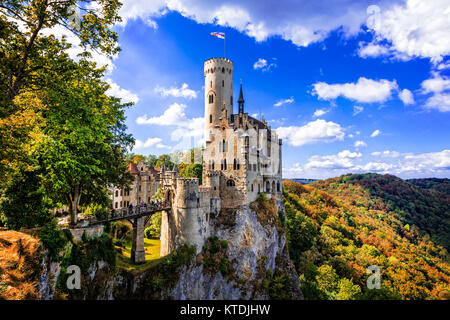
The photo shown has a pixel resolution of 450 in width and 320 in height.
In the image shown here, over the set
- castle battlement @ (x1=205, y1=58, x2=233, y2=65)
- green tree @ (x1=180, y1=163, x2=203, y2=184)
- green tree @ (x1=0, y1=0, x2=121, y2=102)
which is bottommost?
green tree @ (x1=180, y1=163, x2=203, y2=184)

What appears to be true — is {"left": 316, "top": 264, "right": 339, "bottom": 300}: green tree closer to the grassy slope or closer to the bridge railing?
the grassy slope

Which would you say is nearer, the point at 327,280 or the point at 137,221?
the point at 137,221

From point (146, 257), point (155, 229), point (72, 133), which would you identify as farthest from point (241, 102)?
point (72, 133)

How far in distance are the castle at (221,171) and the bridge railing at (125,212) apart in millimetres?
2102

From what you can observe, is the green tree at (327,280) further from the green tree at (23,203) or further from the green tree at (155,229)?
the green tree at (23,203)

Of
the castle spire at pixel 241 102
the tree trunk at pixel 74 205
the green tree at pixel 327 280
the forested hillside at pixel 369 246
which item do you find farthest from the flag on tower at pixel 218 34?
the green tree at pixel 327 280

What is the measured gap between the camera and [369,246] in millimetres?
65625

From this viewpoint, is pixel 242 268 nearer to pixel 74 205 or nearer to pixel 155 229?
pixel 155 229

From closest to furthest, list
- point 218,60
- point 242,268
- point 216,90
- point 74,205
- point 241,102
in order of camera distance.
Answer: point 74,205, point 242,268, point 216,90, point 218,60, point 241,102

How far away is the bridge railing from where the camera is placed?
72.5ft

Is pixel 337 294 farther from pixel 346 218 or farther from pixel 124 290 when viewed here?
pixel 346 218

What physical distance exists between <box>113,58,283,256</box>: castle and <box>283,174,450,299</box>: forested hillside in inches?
585

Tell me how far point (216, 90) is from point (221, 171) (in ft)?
51.0

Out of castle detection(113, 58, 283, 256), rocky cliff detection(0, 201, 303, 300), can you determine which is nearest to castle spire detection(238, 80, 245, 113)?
castle detection(113, 58, 283, 256)
